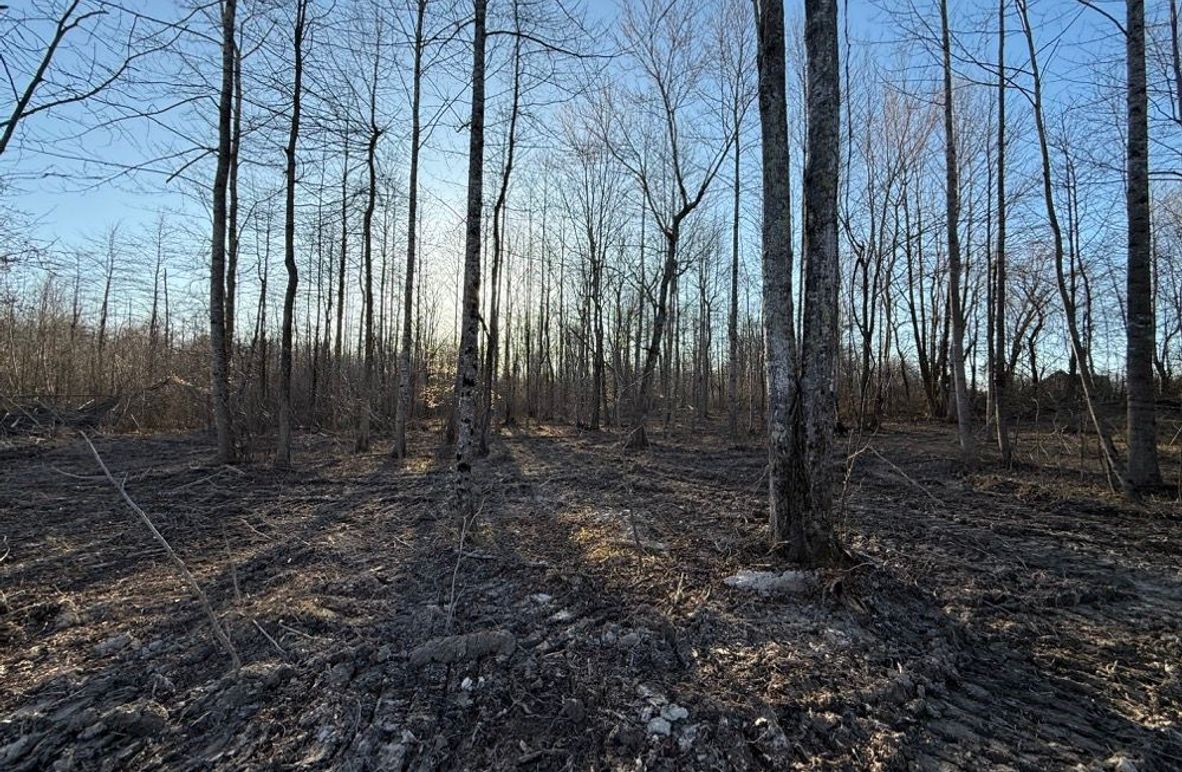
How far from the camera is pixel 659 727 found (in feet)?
7.36

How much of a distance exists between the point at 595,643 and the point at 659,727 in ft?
2.51

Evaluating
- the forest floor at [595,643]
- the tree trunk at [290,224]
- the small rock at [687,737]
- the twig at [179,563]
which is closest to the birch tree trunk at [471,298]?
the forest floor at [595,643]

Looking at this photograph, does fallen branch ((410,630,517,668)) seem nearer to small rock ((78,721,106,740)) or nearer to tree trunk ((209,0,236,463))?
small rock ((78,721,106,740))

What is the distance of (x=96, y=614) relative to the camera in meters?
3.40

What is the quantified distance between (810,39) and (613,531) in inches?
185

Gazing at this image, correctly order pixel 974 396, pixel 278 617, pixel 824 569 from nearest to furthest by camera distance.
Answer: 1. pixel 278 617
2. pixel 824 569
3. pixel 974 396

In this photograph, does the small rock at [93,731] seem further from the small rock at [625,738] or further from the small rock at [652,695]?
the small rock at [652,695]

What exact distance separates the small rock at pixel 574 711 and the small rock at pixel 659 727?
0.31 metres

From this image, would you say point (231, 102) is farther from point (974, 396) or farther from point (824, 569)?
point (974, 396)

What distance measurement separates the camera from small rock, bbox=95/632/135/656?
2.93 meters

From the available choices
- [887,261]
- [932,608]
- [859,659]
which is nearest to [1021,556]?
[932,608]

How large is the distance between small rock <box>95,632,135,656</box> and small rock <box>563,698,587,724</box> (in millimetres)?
2690

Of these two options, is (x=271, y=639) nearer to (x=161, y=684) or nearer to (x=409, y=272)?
(x=161, y=684)

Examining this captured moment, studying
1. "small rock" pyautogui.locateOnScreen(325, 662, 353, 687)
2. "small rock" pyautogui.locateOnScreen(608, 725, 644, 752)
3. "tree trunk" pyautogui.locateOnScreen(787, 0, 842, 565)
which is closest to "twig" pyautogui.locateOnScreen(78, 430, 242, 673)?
"small rock" pyautogui.locateOnScreen(325, 662, 353, 687)
